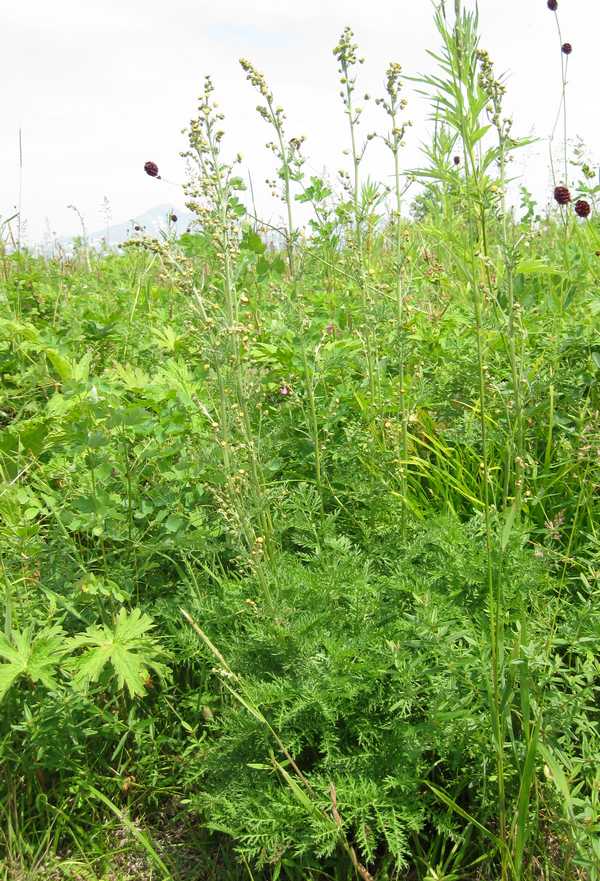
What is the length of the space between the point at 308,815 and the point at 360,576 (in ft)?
1.89

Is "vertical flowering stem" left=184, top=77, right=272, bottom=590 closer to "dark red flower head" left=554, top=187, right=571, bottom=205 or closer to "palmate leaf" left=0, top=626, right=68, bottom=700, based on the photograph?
"palmate leaf" left=0, top=626, right=68, bottom=700

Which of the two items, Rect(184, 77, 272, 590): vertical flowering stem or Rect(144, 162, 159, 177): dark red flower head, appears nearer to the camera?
Rect(184, 77, 272, 590): vertical flowering stem

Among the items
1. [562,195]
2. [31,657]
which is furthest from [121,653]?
[562,195]

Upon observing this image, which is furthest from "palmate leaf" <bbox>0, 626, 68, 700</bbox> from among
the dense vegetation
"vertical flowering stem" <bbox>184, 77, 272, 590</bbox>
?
"vertical flowering stem" <bbox>184, 77, 272, 590</bbox>

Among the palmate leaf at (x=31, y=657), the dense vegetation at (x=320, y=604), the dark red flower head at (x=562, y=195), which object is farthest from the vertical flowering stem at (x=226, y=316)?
the dark red flower head at (x=562, y=195)

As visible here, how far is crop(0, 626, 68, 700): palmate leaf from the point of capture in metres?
1.68

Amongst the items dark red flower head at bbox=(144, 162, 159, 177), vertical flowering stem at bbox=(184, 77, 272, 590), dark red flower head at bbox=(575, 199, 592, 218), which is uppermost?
dark red flower head at bbox=(144, 162, 159, 177)

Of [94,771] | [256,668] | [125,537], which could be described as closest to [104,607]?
[125,537]

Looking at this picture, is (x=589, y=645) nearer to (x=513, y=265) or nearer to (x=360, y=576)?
(x=360, y=576)

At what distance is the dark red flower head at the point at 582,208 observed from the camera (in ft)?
11.8

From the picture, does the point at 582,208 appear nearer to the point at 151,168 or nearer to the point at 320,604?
the point at 151,168

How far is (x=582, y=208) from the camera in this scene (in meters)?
3.68

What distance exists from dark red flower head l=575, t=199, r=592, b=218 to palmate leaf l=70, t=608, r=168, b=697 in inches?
118

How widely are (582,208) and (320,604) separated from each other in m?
2.85
